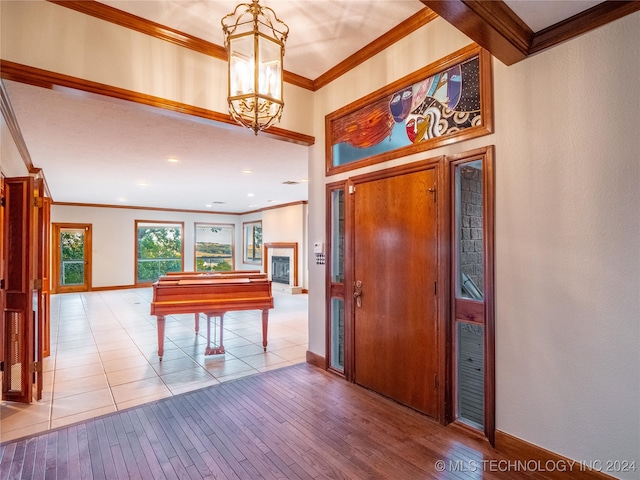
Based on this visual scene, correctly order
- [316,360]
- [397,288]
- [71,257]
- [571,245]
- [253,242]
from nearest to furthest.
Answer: [571,245], [397,288], [316,360], [71,257], [253,242]

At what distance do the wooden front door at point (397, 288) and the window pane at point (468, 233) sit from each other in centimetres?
17

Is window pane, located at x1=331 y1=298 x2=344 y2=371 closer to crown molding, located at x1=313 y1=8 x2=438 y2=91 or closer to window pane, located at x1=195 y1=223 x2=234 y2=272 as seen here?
crown molding, located at x1=313 y1=8 x2=438 y2=91

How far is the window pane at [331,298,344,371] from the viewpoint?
3.49 m

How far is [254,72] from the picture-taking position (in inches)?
69.5

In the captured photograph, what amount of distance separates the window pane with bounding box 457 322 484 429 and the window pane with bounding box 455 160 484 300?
287 mm

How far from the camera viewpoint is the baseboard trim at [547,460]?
71.3 inches

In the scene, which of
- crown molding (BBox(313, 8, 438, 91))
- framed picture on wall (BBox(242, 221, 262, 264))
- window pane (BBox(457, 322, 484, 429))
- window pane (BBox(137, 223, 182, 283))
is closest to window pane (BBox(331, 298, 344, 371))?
window pane (BBox(457, 322, 484, 429))

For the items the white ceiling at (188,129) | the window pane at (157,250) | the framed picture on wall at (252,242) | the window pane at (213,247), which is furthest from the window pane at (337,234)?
the window pane at (213,247)

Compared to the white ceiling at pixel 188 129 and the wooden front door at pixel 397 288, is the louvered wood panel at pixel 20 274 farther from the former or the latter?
the wooden front door at pixel 397 288

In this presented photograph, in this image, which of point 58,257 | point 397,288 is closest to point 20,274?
point 397,288

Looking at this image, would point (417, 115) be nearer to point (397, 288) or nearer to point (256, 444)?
point (397, 288)

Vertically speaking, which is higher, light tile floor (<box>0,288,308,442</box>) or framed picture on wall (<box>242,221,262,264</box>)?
framed picture on wall (<box>242,221,262,264</box>)

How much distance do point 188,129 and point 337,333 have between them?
280 centimetres

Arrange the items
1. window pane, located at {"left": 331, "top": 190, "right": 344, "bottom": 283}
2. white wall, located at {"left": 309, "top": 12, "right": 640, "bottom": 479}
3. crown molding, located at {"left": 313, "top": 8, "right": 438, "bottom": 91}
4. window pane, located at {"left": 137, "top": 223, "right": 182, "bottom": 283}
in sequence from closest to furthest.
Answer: white wall, located at {"left": 309, "top": 12, "right": 640, "bottom": 479}, crown molding, located at {"left": 313, "top": 8, "right": 438, "bottom": 91}, window pane, located at {"left": 331, "top": 190, "right": 344, "bottom": 283}, window pane, located at {"left": 137, "top": 223, "right": 182, "bottom": 283}
